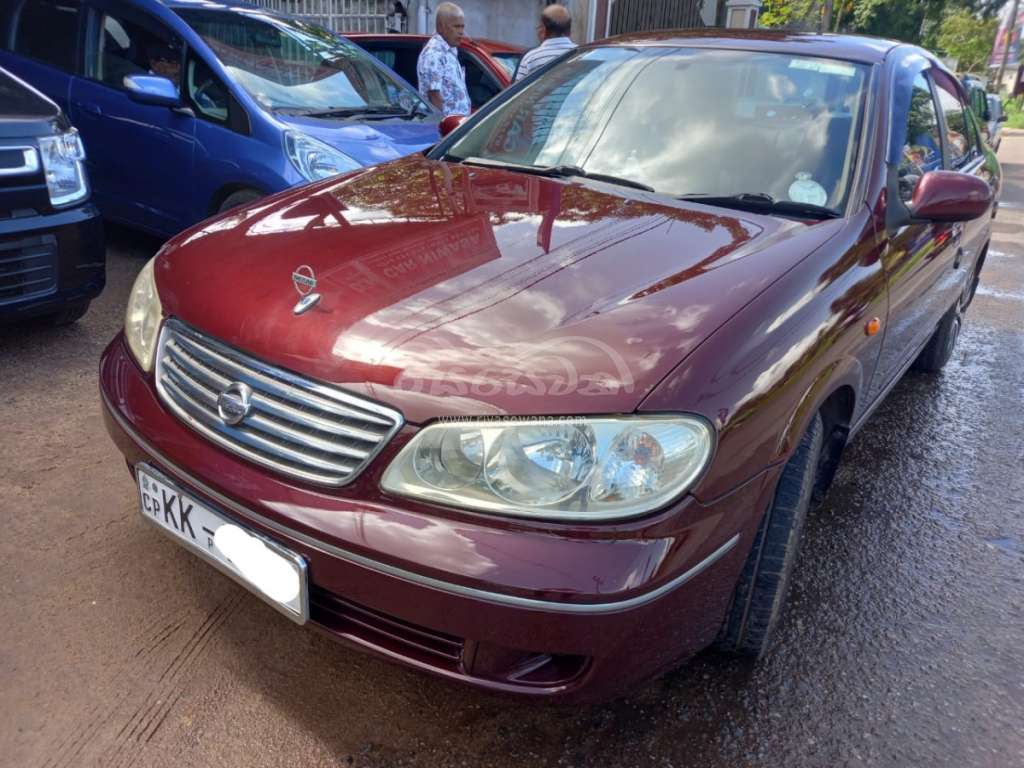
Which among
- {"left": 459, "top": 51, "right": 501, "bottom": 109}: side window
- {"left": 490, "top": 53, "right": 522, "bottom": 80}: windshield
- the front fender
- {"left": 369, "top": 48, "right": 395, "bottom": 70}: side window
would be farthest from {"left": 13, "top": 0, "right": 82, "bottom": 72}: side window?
the front fender

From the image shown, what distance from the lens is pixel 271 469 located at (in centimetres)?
167

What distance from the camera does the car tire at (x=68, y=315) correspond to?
3695 mm

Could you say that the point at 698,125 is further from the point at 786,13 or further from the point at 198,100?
the point at 786,13

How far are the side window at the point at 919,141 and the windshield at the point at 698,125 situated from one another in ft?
0.86

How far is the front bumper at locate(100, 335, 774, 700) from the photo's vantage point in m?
1.47

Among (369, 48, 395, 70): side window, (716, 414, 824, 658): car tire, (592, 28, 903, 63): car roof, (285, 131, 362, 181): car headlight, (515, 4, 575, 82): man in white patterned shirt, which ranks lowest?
(716, 414, 824, 658): car tire

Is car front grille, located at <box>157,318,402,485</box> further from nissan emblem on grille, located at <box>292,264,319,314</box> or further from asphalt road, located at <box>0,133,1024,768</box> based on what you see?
asphalt road, located at <box>0,133,1024,768</box>

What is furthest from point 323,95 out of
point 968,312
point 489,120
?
point 968,312

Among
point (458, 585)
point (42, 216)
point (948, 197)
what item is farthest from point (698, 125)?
point (42, 216)

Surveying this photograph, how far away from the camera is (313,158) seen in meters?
4.14

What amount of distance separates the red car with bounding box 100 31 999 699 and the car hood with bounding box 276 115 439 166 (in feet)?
6.25

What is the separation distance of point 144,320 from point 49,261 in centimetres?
168

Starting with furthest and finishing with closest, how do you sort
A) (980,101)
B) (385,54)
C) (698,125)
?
1. (385,54)
2. (980,101)
3. (698,125)

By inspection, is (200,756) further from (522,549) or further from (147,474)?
(522,549)
